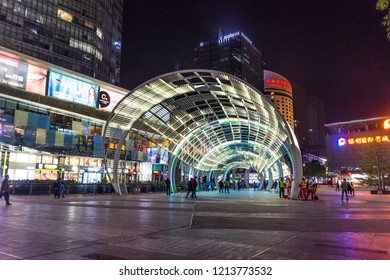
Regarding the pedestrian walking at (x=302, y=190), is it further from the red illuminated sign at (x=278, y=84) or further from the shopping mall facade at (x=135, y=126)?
the red illuminated sign at (x=278, y=84)

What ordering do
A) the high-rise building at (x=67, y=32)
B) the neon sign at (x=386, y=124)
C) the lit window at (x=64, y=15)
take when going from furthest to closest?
the neon sign at (x=386, y=124), the lit window at (x=64, y=15), the high-rise building at (x=67, y=32)

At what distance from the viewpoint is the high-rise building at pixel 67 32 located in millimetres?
59281

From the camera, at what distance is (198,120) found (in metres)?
34.5

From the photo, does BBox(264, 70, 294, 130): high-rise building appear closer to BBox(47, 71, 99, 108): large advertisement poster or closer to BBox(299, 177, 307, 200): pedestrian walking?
BBox(47, 71, 99, 108): large advertisement poster

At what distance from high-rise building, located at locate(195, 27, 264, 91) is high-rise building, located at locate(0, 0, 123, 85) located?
76.2 m

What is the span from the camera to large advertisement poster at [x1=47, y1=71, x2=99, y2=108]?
154 feet

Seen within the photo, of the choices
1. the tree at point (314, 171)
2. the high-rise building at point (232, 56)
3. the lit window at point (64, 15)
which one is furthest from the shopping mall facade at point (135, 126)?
the high-rise building at point (232, 56)

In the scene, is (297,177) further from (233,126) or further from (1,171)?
(1,171)

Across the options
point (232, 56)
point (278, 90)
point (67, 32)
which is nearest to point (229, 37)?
point (232, 56)

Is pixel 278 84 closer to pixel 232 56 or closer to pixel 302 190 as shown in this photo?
pixel 232 56

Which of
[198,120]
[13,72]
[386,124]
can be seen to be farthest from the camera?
[386,124]

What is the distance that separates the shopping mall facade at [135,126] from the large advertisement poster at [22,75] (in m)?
0.13

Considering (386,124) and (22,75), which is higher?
(386,124)

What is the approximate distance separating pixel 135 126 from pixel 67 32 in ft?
160
